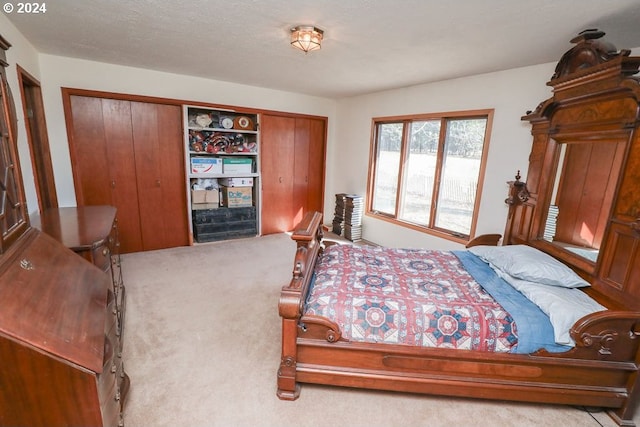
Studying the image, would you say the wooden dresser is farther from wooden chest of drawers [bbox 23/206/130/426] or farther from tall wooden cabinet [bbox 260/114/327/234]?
tall wooden cabinet [bbox 260/114/327/234]

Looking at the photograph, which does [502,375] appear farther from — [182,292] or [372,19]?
[182,292]

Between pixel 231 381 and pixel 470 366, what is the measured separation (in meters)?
1.47

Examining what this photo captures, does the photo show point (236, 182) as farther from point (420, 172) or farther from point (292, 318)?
point (292, 318)

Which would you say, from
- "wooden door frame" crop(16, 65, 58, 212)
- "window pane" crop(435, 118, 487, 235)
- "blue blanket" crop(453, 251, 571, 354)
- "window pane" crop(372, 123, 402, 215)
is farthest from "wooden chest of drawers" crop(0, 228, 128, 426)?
"window pane" crop(372, 123, 402, 215)

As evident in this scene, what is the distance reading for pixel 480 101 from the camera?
3.19 m

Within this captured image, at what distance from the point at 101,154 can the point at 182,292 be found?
2087 millimetres

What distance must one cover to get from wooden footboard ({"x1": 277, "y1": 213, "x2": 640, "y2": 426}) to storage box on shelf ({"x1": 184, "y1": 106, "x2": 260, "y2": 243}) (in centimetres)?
297

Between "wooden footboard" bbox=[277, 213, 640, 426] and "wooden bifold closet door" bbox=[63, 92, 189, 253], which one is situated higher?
"wooden bifold closet door" bbox=[63, 92, 189, 253]

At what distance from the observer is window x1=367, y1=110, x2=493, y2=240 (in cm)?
339

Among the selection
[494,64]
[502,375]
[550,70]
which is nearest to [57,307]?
[502,375]

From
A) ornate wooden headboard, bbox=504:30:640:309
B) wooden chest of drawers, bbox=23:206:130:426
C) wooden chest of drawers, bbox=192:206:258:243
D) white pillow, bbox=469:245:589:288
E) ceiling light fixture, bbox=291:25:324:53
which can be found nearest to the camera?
wooden chest of drawers, bbox=23:206:130:426

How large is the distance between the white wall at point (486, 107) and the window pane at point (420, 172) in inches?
8.6

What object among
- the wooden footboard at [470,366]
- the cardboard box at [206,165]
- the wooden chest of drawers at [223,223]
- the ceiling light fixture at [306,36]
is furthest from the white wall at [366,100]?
the ceiling light fixture at [306,36]

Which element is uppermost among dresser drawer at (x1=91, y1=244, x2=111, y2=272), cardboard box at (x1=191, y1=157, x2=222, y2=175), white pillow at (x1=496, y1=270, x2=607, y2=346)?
cardboard box at (x1=191, y1=157, x2=222, y2=175)
